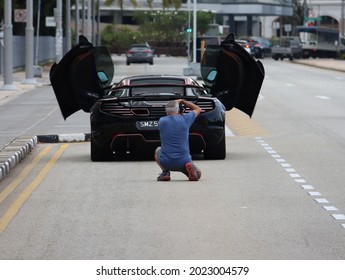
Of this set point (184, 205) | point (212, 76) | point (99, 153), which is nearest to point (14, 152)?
point (99, 153)

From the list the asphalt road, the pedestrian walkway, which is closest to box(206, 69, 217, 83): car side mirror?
the asphalt road

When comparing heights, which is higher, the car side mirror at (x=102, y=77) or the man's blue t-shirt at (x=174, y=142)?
the car side mirror at (x=102, y=77)

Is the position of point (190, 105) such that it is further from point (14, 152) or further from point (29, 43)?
point (29, 43)

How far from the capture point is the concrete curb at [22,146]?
18.0 metres

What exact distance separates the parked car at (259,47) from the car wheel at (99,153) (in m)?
80.6

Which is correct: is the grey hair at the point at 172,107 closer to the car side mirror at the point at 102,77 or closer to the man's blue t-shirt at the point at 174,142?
the man's blue t-shirt at the point at 174,142

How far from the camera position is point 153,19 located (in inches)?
5290

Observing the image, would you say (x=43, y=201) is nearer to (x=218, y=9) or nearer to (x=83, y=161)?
(x=83, y=161)

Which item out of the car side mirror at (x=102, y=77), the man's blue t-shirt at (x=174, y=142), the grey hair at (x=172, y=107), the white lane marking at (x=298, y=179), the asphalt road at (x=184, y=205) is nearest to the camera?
the asphalt road at (x=184, y=205)

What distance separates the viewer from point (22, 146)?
20703 millimetres

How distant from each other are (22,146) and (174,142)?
525cm

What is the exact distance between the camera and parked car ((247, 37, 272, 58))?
3967 inches

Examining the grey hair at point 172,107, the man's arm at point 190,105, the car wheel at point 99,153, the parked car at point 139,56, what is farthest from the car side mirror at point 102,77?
the parked car at point 139,56

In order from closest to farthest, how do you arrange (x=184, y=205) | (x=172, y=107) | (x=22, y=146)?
1. (x=184, y=205)
2. (x=172, y=107)
3. (x=22, y=146)
